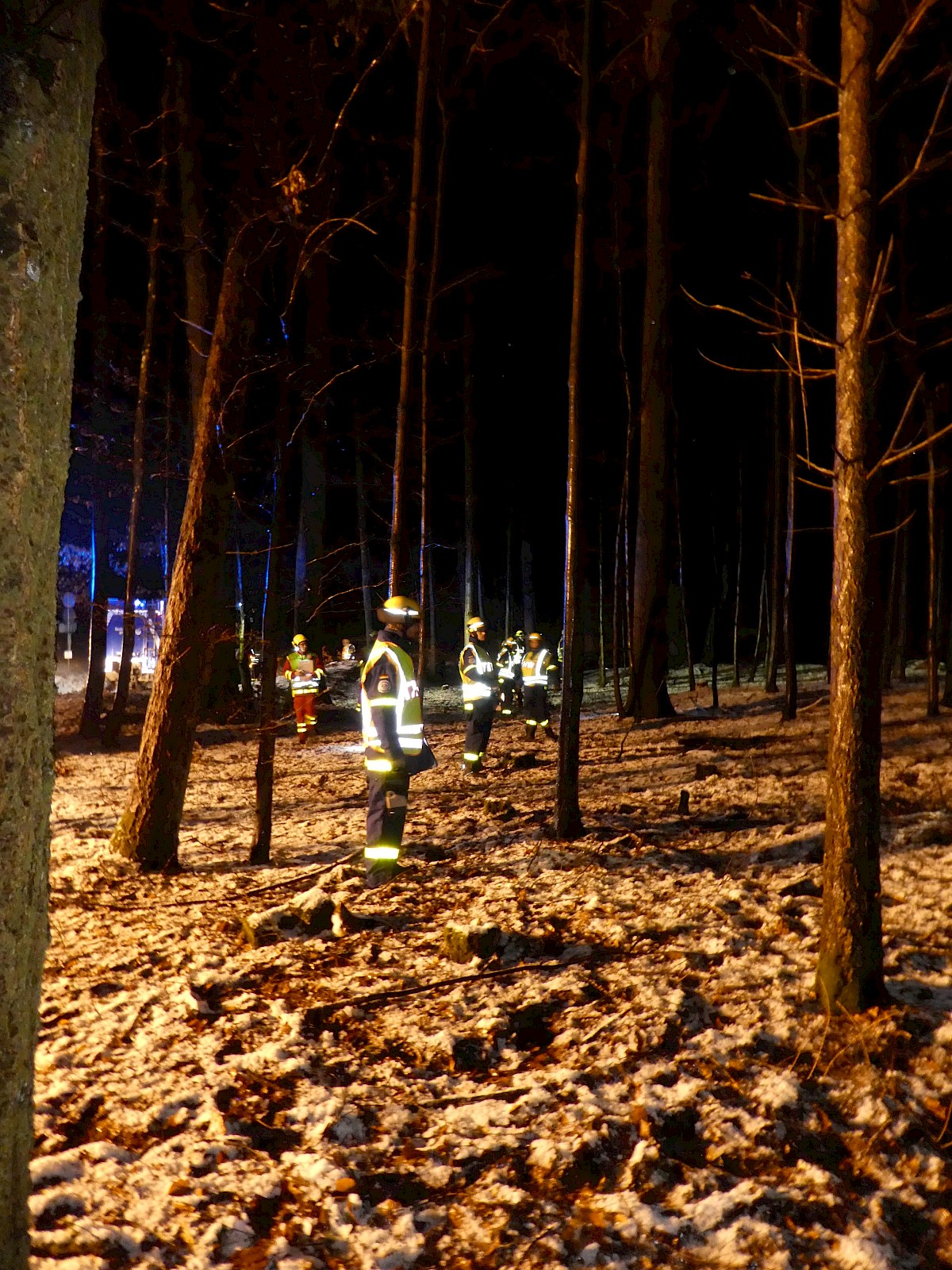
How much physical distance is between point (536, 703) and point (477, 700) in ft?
11.0

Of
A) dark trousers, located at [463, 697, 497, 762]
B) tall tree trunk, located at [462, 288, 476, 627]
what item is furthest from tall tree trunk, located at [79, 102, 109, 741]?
tall tree trunk, located at [462, 288, 476, 627]

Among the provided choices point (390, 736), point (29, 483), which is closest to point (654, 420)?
point (390, 736)

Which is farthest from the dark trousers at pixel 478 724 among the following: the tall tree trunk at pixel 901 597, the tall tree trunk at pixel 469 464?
the tall tree trunk at pixel 469 464

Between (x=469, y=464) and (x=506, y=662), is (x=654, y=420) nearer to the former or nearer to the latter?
(x=506, y=662)

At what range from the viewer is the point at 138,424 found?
14.8m

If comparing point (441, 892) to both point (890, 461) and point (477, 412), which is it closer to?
point (890, 461)

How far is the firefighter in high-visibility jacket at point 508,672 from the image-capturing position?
56.4 ft

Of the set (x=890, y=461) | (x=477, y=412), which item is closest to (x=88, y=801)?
(x=890, y=461)

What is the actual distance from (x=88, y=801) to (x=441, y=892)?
20.1 feet

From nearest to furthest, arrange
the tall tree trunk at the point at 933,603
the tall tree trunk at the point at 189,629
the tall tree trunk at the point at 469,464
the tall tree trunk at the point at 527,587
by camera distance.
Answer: the tall tree trunk at the point at 189,629 < the tall tree trunk at the point at 933,603 < the tall tree trunk at the point at 469,464 < the tall tree trunk at the point at 527,587

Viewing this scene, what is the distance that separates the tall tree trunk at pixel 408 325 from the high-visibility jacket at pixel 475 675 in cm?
258

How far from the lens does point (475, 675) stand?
41.3ft

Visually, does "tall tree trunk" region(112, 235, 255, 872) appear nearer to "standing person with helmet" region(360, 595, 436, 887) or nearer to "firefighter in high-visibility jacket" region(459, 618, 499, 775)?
"standing person with helmet" region(360, 595, 436, 887)

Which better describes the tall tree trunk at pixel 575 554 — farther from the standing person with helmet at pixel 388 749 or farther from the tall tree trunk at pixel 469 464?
the tall tree trunk at pixel 469 464
